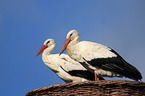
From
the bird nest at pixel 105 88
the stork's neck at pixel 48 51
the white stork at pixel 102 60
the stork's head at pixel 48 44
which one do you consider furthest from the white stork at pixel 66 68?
the bird nest at pixel 105 88

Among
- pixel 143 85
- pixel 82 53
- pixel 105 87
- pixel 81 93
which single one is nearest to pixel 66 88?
pixel 81 93

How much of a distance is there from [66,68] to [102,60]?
30.5 inches

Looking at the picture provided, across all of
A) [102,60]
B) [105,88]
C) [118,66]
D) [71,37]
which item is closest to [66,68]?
[71,37]

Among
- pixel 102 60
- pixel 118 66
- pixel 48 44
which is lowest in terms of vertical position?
pixel 118 66

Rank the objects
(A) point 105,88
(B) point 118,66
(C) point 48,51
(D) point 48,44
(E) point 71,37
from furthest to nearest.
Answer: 1. (D) point 48,44
2. (C) point 48,51
3. (E) point 71,37
4. (B) point 118,66
5. (A) point 105,88

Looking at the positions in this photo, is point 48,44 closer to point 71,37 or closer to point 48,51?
point 48,51

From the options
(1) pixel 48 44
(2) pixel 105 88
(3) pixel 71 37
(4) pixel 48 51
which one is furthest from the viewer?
(1) pixel 48 44

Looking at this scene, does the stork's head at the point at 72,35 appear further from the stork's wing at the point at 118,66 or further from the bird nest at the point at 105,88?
the bird nest at the point at 105,88

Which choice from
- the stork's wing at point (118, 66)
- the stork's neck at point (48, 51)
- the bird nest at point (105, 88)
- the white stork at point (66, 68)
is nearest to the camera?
the bird nest at point (105, 88)

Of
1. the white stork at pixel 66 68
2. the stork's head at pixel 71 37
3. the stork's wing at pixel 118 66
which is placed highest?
the stork's head at pixel 71 37

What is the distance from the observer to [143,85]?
9.57ft

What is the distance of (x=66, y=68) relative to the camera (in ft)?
14.5

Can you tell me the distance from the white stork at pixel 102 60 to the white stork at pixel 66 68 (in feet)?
1.13

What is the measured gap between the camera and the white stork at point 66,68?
4.29 meters
